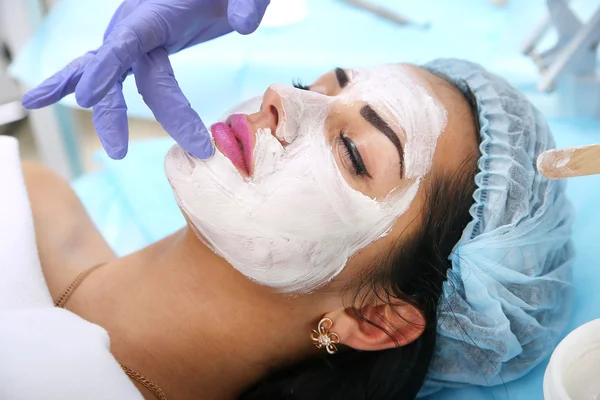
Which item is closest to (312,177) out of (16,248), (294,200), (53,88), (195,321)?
(294,200)

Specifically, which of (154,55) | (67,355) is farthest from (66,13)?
(67,355)

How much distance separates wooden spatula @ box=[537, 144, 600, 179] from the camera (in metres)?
0.77

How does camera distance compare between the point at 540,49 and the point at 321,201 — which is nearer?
the point at 321,201

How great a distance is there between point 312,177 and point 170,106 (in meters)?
0.26

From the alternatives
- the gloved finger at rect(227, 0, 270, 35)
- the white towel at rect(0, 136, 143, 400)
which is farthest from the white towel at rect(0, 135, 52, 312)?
the gloved finger at rect(227, 0, 270, 35)

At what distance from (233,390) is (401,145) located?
58 centimetres

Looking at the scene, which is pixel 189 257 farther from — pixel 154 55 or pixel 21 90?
pixel 21 90

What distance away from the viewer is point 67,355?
100cm

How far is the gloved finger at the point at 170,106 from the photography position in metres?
0.96

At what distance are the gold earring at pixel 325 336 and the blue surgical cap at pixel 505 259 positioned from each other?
20 centimetres

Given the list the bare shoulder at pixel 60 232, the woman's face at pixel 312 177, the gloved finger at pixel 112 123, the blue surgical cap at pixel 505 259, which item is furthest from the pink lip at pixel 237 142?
the bare shoulder at pixel 60 232

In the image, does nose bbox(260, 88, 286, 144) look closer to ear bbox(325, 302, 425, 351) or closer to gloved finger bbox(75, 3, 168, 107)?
gloved finger bbox(75, 3, 168, 107)

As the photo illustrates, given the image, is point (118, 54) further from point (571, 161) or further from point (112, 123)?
point (571, 161)

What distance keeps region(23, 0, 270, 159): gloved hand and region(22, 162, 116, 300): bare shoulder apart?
0.38 m
